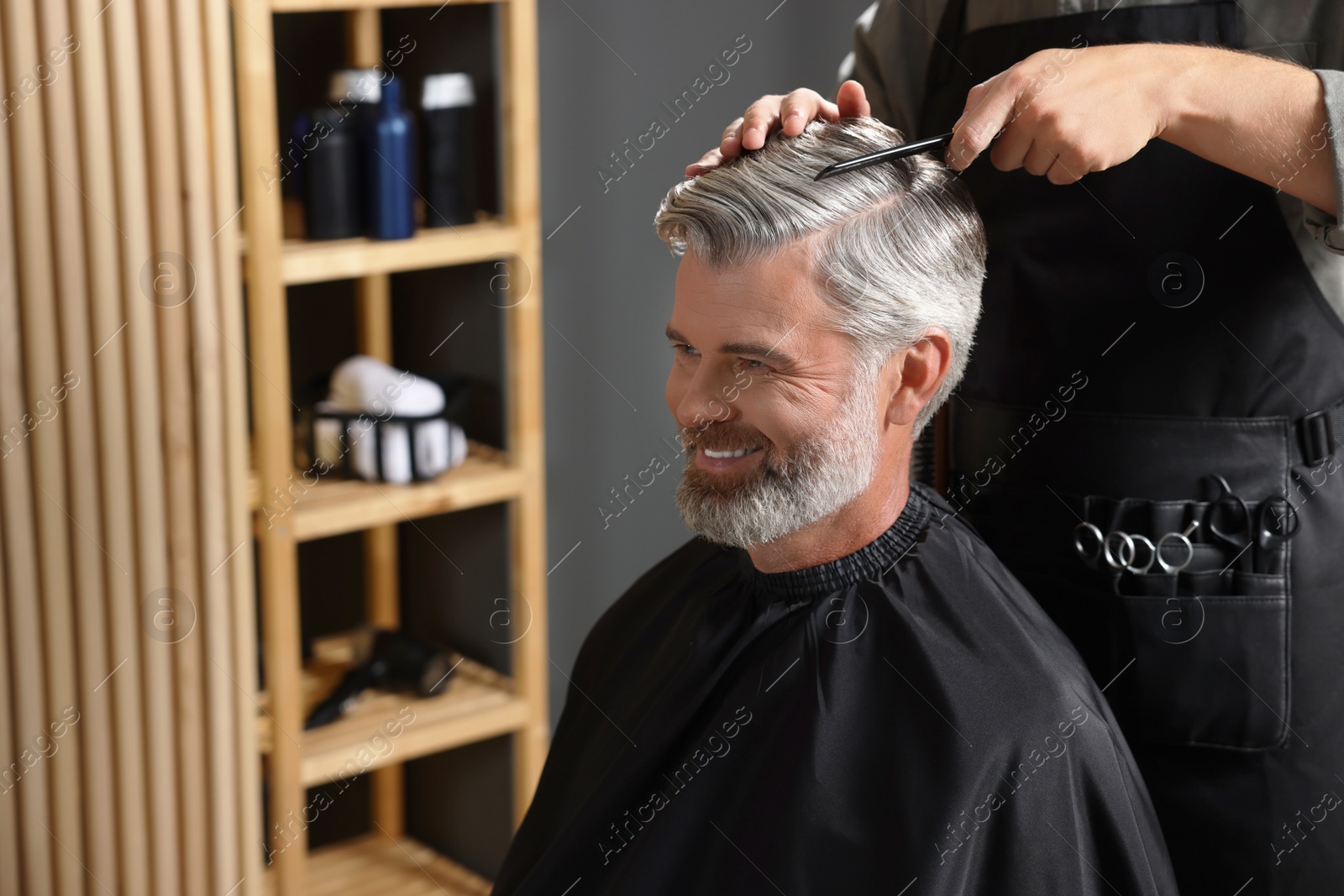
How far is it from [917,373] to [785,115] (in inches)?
11.7

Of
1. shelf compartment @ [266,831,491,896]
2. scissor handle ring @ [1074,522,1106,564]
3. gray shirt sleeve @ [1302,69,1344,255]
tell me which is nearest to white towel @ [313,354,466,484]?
shelf compartment @ [266,831,491,896]

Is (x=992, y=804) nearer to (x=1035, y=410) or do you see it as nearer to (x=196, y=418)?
(x=1035, y=410)

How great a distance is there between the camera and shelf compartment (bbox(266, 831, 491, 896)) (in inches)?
105

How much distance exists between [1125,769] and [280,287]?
5.08ft

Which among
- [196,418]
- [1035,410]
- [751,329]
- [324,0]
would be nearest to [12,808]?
[196,418]

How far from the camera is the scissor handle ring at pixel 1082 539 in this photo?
4.49 ft

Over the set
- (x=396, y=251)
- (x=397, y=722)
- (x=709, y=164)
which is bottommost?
(x=397, y=722)

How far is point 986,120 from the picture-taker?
1.10 metres

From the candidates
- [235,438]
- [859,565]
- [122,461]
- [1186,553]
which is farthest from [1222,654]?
[122,461]

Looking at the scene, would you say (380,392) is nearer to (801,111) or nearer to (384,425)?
(384,425)

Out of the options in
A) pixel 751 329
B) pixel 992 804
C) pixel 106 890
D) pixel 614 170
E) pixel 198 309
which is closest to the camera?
pixel 992 804

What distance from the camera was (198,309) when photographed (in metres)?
1.92

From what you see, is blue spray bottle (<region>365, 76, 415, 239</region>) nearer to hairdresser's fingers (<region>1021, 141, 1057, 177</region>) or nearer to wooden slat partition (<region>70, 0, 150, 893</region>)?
wooden slat partition (<region>70, 0, 150, 893</region>)

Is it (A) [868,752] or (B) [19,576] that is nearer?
(A) [868,752]
